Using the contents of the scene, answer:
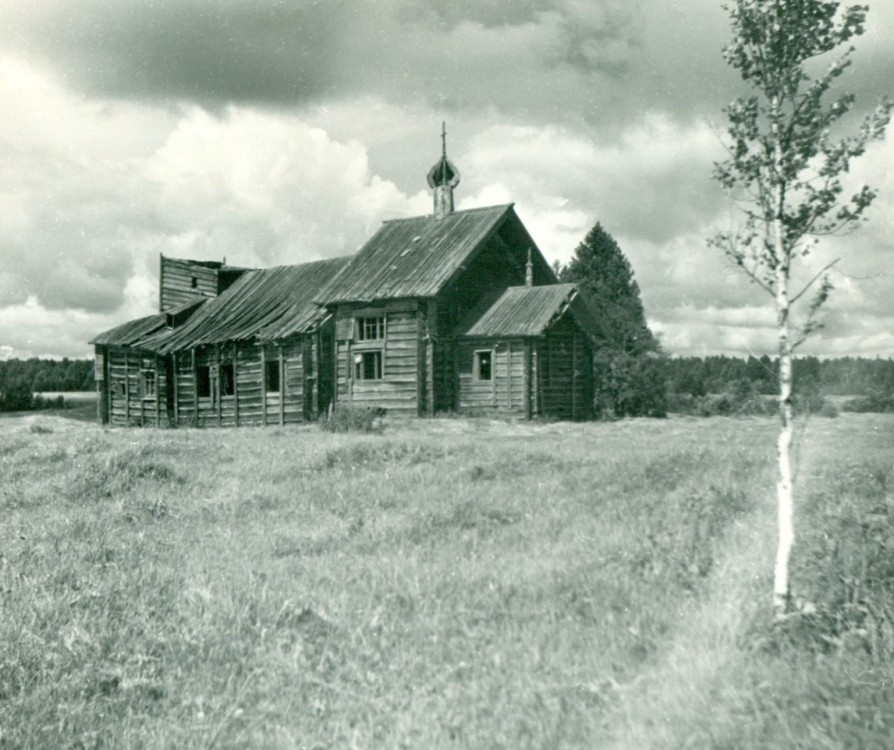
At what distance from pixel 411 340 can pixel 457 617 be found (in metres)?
22.5

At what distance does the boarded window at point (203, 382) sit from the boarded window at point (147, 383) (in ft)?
9.92

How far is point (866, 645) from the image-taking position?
5.27 m

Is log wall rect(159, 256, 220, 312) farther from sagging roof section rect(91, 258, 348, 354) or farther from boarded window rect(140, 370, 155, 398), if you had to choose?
boarded window rect(140, 370, 155, 398)

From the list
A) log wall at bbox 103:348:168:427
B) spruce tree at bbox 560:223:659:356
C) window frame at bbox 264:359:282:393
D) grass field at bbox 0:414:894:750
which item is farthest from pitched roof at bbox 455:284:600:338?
grass field at bbox 0:414:894:750

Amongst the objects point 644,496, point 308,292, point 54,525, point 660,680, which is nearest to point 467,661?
point 660,680

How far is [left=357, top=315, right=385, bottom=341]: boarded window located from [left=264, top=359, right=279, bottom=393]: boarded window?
11.3 feet

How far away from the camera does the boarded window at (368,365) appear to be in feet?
97.0

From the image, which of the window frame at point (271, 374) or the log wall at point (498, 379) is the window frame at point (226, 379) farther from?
the log wall at point (498, 379)

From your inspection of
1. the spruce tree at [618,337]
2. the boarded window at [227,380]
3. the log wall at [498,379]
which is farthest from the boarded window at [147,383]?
the spruce tree at [618,337]

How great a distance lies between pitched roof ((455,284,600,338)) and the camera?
27.6 metres

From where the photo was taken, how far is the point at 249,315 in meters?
33.6

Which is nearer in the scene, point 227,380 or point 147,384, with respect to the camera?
point 227,380

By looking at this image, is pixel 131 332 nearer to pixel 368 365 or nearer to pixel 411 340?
pixel 368 365

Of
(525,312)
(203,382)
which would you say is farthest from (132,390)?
(525,312)
